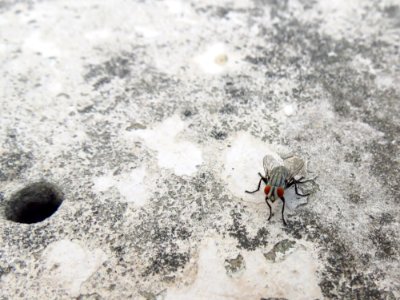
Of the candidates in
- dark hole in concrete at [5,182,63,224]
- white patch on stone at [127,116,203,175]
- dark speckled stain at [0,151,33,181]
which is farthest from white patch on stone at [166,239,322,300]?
dark speckled stain at [0,151,33,181]

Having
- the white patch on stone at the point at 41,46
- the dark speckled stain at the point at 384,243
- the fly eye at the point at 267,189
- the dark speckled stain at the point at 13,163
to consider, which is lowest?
the dark speckled stain at the point at 13,163

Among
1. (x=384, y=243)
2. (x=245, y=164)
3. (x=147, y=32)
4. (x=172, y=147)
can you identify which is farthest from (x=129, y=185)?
(x=147, y=32)

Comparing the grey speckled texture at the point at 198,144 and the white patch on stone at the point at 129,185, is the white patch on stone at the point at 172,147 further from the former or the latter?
the white patch on stone at the point at 129,185

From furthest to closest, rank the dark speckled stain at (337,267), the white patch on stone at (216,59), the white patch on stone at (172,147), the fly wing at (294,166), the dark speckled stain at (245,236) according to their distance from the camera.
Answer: the white patch on stone at (216,59) → the white patch on stone at (172,147) → the fly wing at (294,166) → the dark speckled stain at (245,236) → the dark speckled stain at (337,267)

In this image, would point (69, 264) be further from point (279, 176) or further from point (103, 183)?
point (279, 176)

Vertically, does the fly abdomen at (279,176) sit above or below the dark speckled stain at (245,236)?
above

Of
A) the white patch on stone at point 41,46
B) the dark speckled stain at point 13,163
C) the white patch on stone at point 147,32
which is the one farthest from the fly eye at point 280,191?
the white patch on stone at point 41,46

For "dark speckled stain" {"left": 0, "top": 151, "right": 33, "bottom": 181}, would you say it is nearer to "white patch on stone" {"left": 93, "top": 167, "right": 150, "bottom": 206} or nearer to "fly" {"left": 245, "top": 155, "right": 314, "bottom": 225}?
"white patch on stone" {"left": 93, "top": 167, "right": 150, "bottom": 206}

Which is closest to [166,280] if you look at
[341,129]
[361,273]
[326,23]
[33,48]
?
[361,273]
